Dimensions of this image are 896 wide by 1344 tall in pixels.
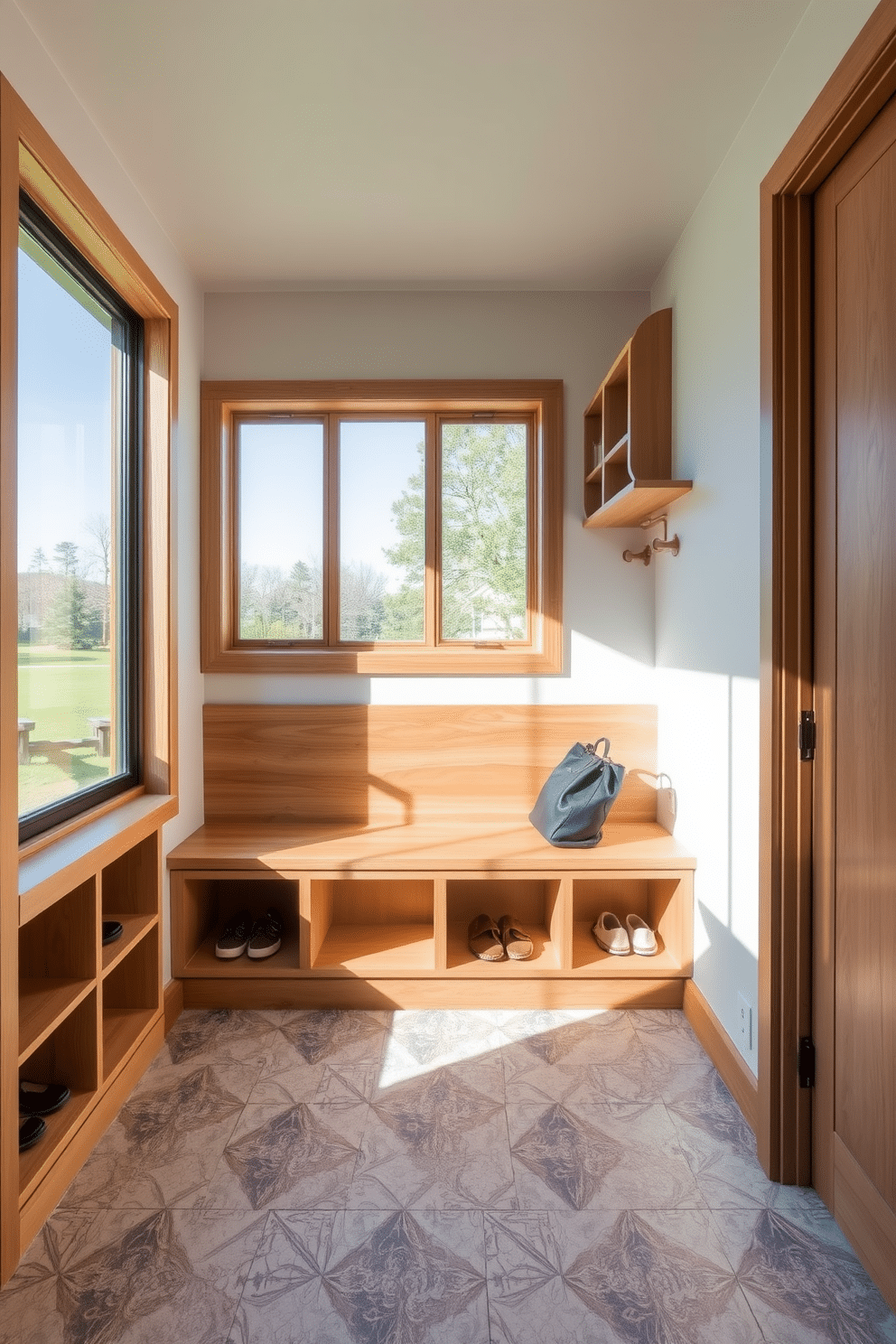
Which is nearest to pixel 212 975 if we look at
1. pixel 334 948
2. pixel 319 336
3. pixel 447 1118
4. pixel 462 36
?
pixel 334 948

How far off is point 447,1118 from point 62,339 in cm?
229

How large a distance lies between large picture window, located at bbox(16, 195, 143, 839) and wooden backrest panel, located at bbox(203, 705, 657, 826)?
0.56 meters

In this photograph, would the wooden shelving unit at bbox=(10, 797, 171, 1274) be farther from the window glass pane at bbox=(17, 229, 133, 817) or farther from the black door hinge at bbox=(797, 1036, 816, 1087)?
the black door hinge at bbox=(797, 1036, 816, 1087)

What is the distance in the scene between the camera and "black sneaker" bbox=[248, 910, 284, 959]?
8.48ft

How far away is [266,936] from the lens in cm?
263

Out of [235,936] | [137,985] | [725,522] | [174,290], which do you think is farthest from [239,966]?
[174,290]

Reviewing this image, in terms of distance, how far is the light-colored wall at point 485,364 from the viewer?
290 cm

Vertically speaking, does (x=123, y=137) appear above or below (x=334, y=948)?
above

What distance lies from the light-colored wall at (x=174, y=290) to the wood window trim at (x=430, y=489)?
0.07m

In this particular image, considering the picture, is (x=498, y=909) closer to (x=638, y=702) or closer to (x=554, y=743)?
(x=554, y=743)

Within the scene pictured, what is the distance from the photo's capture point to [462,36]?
1674 mm

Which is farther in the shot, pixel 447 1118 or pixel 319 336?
pixel 319 336

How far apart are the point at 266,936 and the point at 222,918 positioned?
37 centimetres

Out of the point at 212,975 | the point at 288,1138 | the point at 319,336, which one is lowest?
the point at 288,1138
